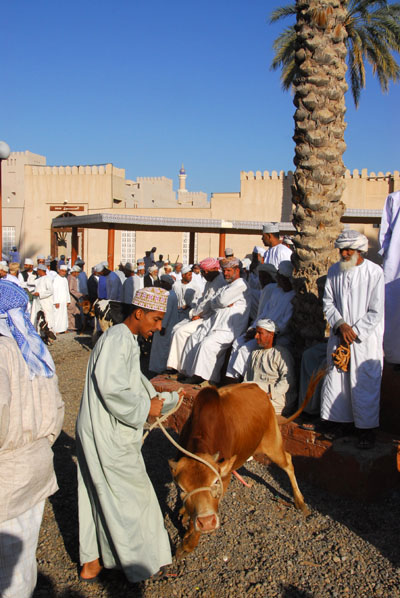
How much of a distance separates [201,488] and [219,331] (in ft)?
12.8

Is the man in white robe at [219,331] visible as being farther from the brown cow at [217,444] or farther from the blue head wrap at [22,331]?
the blue head wrap at [22,331]

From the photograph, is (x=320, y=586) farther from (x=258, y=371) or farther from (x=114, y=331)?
(x=258, y=371)

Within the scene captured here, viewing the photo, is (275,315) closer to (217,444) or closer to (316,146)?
(316,146)

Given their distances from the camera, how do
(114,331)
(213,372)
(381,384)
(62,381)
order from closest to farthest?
(114,331)
(381,384)
(213,372)
(62,381)

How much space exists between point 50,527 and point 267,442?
179 cm

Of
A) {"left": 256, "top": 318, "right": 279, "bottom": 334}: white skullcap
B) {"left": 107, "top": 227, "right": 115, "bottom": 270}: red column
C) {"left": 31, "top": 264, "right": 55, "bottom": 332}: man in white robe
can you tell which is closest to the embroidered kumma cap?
{"left": 256, "top": 318, "right": 279, "bottom": 334}: white skullcap

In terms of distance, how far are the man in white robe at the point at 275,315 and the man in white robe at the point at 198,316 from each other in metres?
1.14

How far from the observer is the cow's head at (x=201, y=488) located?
9.29 ft

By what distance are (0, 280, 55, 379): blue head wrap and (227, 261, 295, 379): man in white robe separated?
343cm

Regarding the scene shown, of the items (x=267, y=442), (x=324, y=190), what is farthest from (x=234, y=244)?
(x=267, y=442)

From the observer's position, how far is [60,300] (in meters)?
14.3

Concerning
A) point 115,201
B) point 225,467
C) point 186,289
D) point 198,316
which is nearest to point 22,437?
point 225,467

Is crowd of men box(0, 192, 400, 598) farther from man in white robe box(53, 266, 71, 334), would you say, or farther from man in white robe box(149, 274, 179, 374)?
man in white robe box(53, 266, 71, 334)

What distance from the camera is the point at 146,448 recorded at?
550cm
